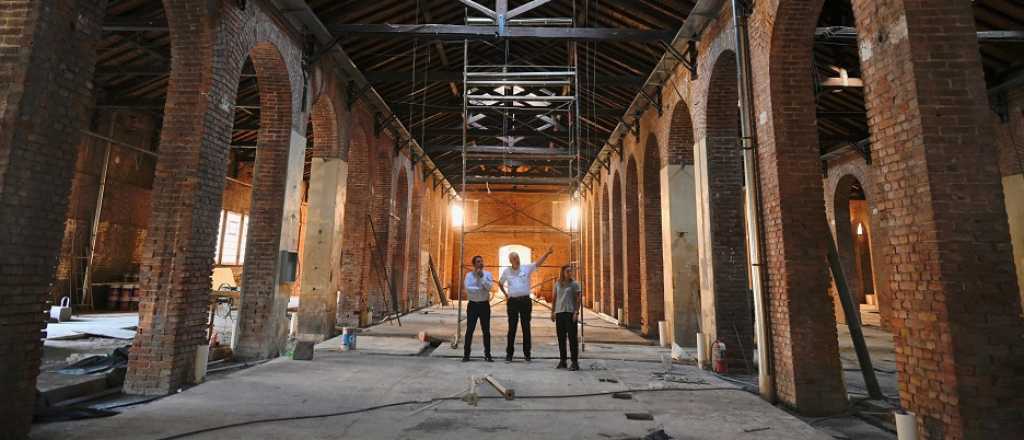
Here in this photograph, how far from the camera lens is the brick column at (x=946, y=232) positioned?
2.95m

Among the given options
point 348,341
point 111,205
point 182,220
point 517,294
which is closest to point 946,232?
point 517,294

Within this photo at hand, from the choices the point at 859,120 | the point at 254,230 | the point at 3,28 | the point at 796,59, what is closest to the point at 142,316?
the point at 254,230

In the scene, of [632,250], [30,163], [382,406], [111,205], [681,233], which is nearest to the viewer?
[30,163]

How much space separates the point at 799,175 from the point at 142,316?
6926 millimetres

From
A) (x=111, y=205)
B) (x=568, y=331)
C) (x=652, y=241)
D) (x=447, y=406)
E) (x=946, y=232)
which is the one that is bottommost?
(x=447, y=406)

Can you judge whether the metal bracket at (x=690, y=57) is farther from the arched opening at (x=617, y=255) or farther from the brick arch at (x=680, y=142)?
the arched opening at (x=617, y=255)

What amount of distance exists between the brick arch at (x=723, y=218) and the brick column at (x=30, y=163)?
285 inches

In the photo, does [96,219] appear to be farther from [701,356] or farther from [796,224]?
[796,224]

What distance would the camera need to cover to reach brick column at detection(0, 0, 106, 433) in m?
3.20

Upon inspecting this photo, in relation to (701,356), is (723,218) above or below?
above

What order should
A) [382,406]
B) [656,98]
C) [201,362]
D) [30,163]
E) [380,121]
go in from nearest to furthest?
[30,163] → [382,406] → [201,362] → [656,98] → [380,121]

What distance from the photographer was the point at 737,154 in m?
7.07

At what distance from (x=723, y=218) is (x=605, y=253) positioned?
28.5ft

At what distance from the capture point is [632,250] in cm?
1220
